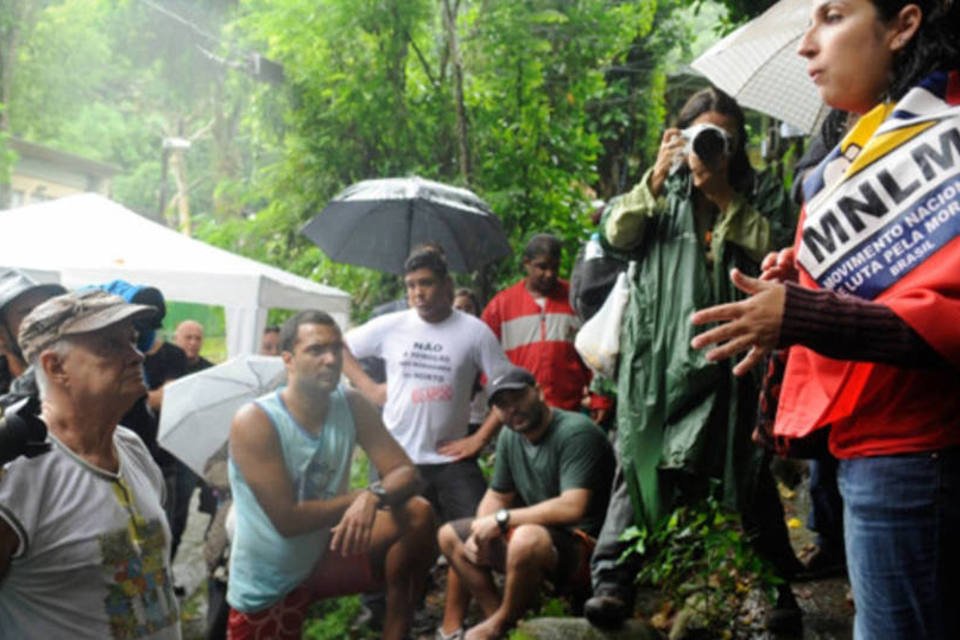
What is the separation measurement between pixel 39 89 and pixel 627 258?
30884 millimetres

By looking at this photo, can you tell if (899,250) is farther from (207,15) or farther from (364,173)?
(207,15)

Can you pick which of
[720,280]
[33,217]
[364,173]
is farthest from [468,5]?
[720,280]

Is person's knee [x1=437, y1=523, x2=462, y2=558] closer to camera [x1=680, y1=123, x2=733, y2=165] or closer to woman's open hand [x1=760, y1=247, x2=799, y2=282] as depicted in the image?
camera [x1=680, y1=123, x2=733, y2=165]

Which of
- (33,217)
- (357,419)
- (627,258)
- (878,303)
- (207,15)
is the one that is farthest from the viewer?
(207,15)

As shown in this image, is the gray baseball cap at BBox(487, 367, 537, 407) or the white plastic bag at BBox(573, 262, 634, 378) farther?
the gray baseball cap at BBox(487, 367, 537, 407)

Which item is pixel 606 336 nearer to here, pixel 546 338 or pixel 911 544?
pixel 546 338

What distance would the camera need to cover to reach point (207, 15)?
2320 cm

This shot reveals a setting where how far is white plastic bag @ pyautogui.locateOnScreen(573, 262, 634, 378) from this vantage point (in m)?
4.25

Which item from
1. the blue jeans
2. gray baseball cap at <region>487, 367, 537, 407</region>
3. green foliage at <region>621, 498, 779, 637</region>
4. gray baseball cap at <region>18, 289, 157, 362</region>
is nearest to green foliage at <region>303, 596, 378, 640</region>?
gray baseball cap at <region>487, 367, 537, 407</region>

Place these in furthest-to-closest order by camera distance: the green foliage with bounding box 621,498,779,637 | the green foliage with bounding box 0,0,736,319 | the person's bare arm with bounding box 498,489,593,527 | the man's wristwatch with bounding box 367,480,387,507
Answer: the green foliage with bounding box 0,0,736,319 < the person's bare arm with bounding box 498,489,593,527 < the man's wristwatch with bounding box 367,480,387,507 < the green foliage with bounding box 621,498,779,637

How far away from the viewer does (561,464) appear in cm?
541

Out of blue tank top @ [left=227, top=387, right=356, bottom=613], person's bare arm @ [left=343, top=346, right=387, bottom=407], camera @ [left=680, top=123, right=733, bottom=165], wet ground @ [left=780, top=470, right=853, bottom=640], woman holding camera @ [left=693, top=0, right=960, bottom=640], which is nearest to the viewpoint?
woman holding camera @ [left=693, top=0, right=960, bottom=640]

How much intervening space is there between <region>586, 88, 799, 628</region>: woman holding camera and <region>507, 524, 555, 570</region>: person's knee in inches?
36.6

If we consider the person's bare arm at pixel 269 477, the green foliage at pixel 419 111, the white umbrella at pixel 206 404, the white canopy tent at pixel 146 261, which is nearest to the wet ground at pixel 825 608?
the person's bare arm at pixel 269 477
